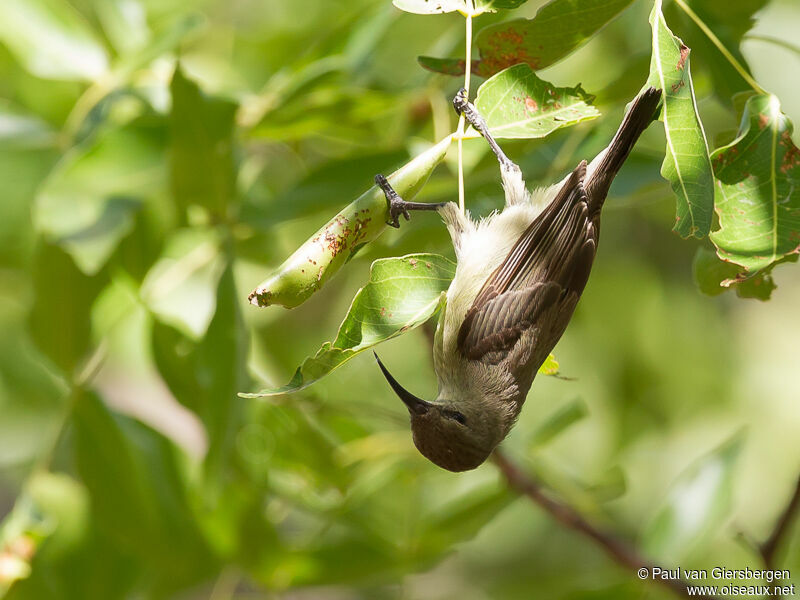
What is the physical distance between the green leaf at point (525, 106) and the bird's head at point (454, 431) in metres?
0.75

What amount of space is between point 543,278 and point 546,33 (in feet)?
2.16

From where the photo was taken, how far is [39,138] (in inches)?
90.9


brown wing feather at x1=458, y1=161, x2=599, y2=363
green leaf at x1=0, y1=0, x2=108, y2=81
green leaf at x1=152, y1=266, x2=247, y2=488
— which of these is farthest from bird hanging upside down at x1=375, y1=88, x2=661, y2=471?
green leaf at x1=0, y1=0, x2=108, y2=81

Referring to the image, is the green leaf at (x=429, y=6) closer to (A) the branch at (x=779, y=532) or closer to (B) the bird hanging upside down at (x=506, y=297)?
(B) the bird hanging upside down at (x=506, y=297)

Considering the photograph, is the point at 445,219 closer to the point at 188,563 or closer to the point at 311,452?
the point at 311,452

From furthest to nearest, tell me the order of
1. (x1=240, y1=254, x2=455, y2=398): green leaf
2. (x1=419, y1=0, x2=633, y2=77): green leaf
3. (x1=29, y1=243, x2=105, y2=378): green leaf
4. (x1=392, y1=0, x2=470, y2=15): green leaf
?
1. (x1=29, y1=243, x2=105, y2=378): green leaf
2. (x1=419, y1=0, x2=633, y2=77): green leaf
3. (x1=392, y1=0, x2=470, y2=15): green leaf
4. (x1=240, y1=254, x2=455, y2=398): green leaf

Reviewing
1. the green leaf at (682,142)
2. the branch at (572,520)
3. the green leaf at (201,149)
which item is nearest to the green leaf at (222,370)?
the green leaf at (201,149)

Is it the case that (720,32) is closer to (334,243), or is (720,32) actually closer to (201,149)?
(334,243)

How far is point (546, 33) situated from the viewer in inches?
60.3

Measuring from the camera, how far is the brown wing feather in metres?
1.98

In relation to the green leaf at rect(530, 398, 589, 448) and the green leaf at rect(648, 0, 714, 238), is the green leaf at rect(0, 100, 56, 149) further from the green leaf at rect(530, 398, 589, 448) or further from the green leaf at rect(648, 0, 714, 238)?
the green leaf at rect(648, 0, 714, 238)

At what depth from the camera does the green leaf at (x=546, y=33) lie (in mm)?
1507

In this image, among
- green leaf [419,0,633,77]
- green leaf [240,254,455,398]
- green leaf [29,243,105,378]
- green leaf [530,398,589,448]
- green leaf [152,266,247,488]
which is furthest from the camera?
green leaf [530,398,589,448]

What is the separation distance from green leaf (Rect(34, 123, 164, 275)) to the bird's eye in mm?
940
